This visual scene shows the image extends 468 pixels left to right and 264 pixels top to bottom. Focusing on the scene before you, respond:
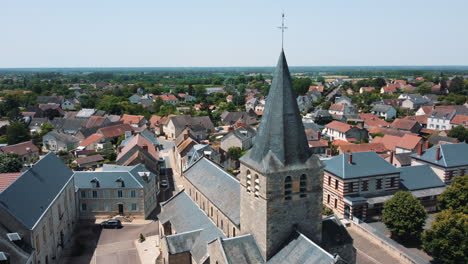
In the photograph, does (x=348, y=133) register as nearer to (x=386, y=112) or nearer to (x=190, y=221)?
(x=386, y=112)

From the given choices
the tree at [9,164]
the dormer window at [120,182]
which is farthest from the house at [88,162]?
the dormer window at [120,182]

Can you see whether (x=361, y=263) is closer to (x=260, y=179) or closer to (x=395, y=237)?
(x=395, y=237)

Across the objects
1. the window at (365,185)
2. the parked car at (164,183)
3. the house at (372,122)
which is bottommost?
the parked car at (164,183)

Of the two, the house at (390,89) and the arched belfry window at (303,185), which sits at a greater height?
the house at (390,89)

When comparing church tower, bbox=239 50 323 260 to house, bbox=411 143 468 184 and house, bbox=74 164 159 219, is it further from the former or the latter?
house, bbox=411 143 468 184

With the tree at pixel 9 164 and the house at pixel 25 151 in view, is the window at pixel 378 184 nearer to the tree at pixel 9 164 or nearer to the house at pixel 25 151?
Answer: the tree at pixel 9 164
